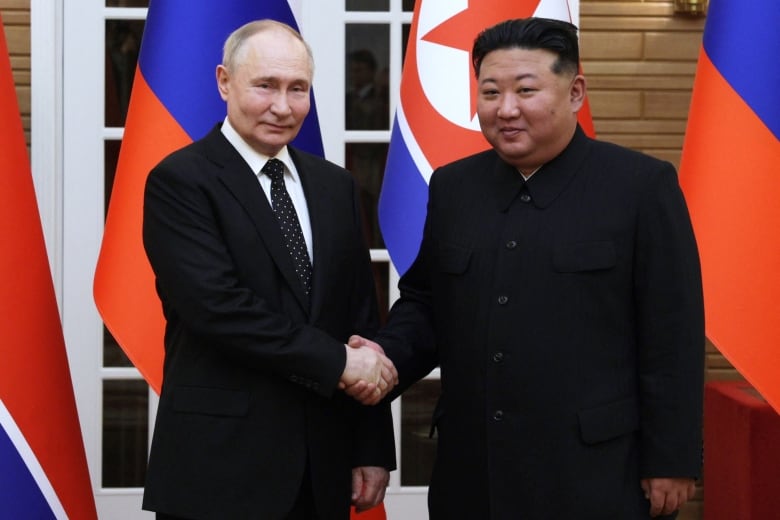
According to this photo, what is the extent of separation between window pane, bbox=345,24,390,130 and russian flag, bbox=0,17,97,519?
1565mm

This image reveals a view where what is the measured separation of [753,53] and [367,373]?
4.47 ft

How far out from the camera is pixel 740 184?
115 inches

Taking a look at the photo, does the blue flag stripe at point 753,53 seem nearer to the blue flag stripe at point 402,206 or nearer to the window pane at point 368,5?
the blue flag stripe at point 402,206

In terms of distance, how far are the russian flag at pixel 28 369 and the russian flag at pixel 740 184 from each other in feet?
5.04

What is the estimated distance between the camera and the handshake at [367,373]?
226 centimetres

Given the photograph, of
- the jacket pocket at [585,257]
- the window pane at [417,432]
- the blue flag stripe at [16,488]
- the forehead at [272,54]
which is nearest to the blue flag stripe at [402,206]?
the forehead at [272,54]

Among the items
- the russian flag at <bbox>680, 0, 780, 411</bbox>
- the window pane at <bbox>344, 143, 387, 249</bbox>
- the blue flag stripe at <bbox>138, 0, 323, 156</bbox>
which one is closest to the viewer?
the russian flag at <bbox>680, 0, 780, 411</bbox>

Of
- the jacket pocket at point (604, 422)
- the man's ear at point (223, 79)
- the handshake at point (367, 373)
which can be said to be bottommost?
the jacket pocket at point (604, 422)

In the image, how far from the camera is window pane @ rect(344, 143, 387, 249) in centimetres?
410

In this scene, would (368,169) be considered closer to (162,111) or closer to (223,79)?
(162,111)

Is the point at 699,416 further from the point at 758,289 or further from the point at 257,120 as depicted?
the point at 257,120

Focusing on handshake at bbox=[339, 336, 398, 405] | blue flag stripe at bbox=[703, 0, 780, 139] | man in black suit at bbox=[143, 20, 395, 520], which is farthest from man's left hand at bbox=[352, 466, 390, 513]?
blue flag stripe at bbox=[703, 0, 780, 139]

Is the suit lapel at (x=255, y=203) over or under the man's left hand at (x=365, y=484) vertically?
over

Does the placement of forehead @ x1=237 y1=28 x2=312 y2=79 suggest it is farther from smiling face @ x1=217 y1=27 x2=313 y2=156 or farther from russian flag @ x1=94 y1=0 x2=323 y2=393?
russian flag @ x1=94 y1=0 x2=323 y2=393
